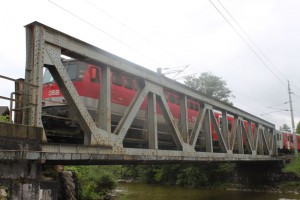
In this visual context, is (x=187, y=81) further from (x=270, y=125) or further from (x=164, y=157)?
(x=164, y=157)

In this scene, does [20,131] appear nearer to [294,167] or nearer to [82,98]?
[82,98]

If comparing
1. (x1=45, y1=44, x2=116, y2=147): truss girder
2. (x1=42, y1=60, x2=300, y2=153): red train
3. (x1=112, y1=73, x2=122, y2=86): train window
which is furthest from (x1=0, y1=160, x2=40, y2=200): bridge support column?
(x1=112, y1=73, x2=122, y2=86): train window

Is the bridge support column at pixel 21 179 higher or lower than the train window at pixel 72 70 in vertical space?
lower

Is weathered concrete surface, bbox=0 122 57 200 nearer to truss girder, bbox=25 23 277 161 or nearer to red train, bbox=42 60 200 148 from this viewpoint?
truss girder, bbox=25 23 277 161

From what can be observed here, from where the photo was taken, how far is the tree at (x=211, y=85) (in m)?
51.9

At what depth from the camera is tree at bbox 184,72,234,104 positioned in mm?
51875

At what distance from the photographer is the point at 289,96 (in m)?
39.9

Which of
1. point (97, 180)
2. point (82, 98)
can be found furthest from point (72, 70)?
point (97, 180)

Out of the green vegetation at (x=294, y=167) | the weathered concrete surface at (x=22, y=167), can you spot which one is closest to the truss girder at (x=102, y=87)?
the weathered concrete surface at (x=22, y=167)

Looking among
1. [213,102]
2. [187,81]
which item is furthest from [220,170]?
[213,102]

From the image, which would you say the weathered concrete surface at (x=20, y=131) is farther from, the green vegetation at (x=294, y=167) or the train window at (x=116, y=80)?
the green vegetation at (x=294, y=167)

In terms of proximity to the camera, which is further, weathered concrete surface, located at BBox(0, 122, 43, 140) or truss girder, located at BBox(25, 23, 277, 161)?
truss girder, located at BBox(25, 23, 277, 161)

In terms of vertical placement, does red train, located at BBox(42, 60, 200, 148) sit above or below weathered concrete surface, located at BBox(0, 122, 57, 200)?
above

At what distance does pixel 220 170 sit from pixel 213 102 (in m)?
24.6
